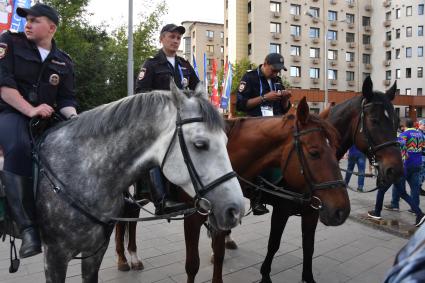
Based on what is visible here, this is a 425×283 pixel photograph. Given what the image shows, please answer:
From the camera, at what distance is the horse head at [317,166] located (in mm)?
3240

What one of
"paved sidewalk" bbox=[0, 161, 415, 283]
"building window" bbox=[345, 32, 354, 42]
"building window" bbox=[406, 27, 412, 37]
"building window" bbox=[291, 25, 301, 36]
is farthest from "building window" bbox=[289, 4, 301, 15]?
"paved sidewalk" bbox=[0, 161, 415, 283]

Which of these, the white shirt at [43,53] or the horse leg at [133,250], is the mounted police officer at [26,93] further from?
the horse leg at [133,250]

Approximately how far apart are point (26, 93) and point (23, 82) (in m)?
0.09

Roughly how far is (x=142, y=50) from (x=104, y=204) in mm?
26123

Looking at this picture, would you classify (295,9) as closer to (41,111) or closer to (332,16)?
(332,16)

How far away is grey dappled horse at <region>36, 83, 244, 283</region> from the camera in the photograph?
2.36 metres

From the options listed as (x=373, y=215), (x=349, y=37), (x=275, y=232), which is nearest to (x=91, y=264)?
(x=275, y=232)

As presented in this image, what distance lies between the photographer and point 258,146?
3721 mm

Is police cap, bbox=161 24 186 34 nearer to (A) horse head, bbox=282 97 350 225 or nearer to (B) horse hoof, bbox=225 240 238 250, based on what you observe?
(A) horse head, bbox=282 97 350 225

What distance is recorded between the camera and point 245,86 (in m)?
4.84

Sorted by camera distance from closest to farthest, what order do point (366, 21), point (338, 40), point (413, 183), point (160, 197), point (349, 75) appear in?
point (160, 197)
point (413, 183)
point (338, 40)
point (349, 75)
point (366, 21)

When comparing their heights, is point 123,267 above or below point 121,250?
below

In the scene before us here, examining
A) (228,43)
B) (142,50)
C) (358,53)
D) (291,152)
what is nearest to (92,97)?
(142,50)

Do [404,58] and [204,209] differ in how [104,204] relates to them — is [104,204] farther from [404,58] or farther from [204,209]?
[404,58]
